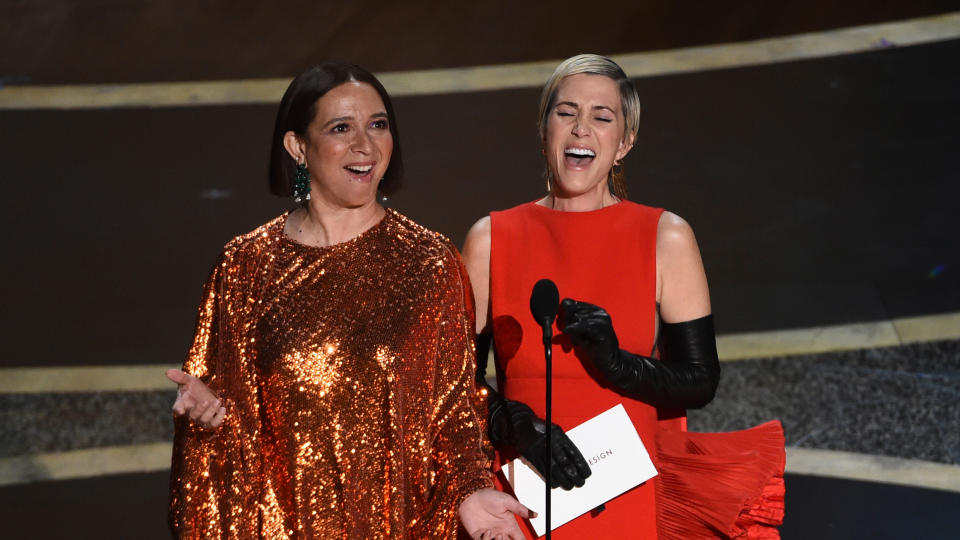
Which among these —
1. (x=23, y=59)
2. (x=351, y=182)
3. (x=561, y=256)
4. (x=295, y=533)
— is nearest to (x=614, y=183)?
(x=561, y=256)

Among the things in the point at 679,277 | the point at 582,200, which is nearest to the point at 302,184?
the point at 582,200

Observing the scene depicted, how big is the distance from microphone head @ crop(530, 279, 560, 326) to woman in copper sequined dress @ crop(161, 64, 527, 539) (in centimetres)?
28

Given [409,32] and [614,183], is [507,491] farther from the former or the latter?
[409,32]

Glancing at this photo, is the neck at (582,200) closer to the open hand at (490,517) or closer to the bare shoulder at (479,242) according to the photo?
the bare shoulder at (479,242)

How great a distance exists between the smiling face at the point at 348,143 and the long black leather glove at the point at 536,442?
56 centimetres

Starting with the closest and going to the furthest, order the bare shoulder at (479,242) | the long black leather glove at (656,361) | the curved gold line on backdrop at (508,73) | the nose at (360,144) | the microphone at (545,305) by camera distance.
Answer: the microphone at (545,305) < the long black leather glove at (656,361) < the nose at (360,144) < the bare shoulder at (479,242) < the curved gold line on backdrop at (508,73)

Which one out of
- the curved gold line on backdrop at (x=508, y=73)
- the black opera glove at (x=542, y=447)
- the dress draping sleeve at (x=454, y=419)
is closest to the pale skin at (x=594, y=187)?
the dress draping sleeve at (x=454, y=419)

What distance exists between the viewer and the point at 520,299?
97.5 inches

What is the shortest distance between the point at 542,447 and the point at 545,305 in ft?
1.18

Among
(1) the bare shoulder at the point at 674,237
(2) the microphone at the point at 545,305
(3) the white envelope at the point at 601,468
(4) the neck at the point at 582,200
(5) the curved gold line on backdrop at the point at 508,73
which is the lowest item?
(3) the white envelope at the point at 601,468

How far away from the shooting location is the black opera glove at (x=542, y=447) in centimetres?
230

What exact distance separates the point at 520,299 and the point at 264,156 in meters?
2.85

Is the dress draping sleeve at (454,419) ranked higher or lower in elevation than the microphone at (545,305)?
lower

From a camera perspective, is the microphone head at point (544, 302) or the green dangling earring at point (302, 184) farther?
the green dangling earring at point (302, 184)
